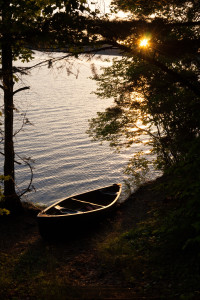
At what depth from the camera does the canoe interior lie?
12.6 metres

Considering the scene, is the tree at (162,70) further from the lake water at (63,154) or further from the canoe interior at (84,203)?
the canoe interior at (84,203)

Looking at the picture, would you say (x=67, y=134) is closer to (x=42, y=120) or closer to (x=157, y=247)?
(x=42, y=120)

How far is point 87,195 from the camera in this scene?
1586 centimetres

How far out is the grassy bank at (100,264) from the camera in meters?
6.08

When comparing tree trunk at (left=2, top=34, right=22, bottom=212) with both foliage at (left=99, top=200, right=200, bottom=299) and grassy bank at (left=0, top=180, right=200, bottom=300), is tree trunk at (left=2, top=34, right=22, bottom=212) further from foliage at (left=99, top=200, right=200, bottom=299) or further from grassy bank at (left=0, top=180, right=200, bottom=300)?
foliage at (left=99, top=200, right=200, bottom=299)

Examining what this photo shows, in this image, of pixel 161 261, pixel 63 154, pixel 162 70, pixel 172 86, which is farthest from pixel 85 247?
pixel 63 154

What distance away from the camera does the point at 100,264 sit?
8773mm

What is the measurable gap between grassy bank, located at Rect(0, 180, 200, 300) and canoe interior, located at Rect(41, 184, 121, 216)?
110cm

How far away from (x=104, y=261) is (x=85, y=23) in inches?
265

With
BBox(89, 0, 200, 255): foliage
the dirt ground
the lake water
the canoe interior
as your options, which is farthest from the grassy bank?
the lake water

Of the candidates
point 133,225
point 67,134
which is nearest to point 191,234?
point 133,225

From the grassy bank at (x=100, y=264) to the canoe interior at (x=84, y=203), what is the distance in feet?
Result: 3.60

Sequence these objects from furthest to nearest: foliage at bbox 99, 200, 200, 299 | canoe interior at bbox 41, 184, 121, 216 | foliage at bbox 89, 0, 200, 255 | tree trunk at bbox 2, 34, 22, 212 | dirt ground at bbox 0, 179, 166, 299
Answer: canoe interior at bbox 41, 184, 121, 216
tree trunk at bbox 2, 34, 22, 212
dirt ground at bbox 0, 179, 166, 299
foliage at bbox 89, 0, 200, 255
foliage at bbox 99, 200, 200, 299

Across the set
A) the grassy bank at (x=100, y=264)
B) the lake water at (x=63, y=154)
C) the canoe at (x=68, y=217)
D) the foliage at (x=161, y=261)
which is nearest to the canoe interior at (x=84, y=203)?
the canoe at (x=68, y=217)
